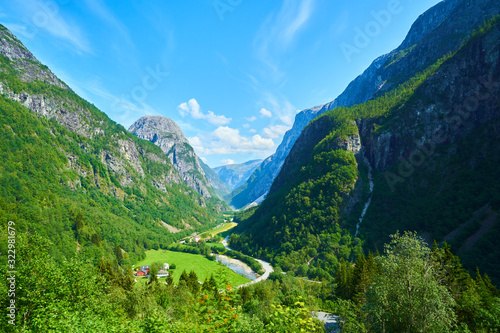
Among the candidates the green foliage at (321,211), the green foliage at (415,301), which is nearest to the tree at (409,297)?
the green foliage at (415,301)

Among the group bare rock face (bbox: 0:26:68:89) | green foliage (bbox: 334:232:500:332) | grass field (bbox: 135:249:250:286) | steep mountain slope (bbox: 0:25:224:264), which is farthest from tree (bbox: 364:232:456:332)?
bare rock face (bbox: 0:26:68:89)

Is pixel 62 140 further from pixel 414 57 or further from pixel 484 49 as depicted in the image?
pixel 414 57

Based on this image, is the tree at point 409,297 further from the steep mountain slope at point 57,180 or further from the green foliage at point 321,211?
the steep mountain slope at point 57,180

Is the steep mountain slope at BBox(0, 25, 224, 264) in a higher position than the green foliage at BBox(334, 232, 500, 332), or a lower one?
higher

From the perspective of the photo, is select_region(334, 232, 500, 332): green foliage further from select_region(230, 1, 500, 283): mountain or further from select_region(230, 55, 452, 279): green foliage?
select_region(230, 55, 452, 279): green foliage

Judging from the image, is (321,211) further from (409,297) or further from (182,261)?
(409,297)

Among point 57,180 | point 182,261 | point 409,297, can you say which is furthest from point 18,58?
point 409,297

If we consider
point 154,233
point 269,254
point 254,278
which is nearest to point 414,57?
point 269,254
